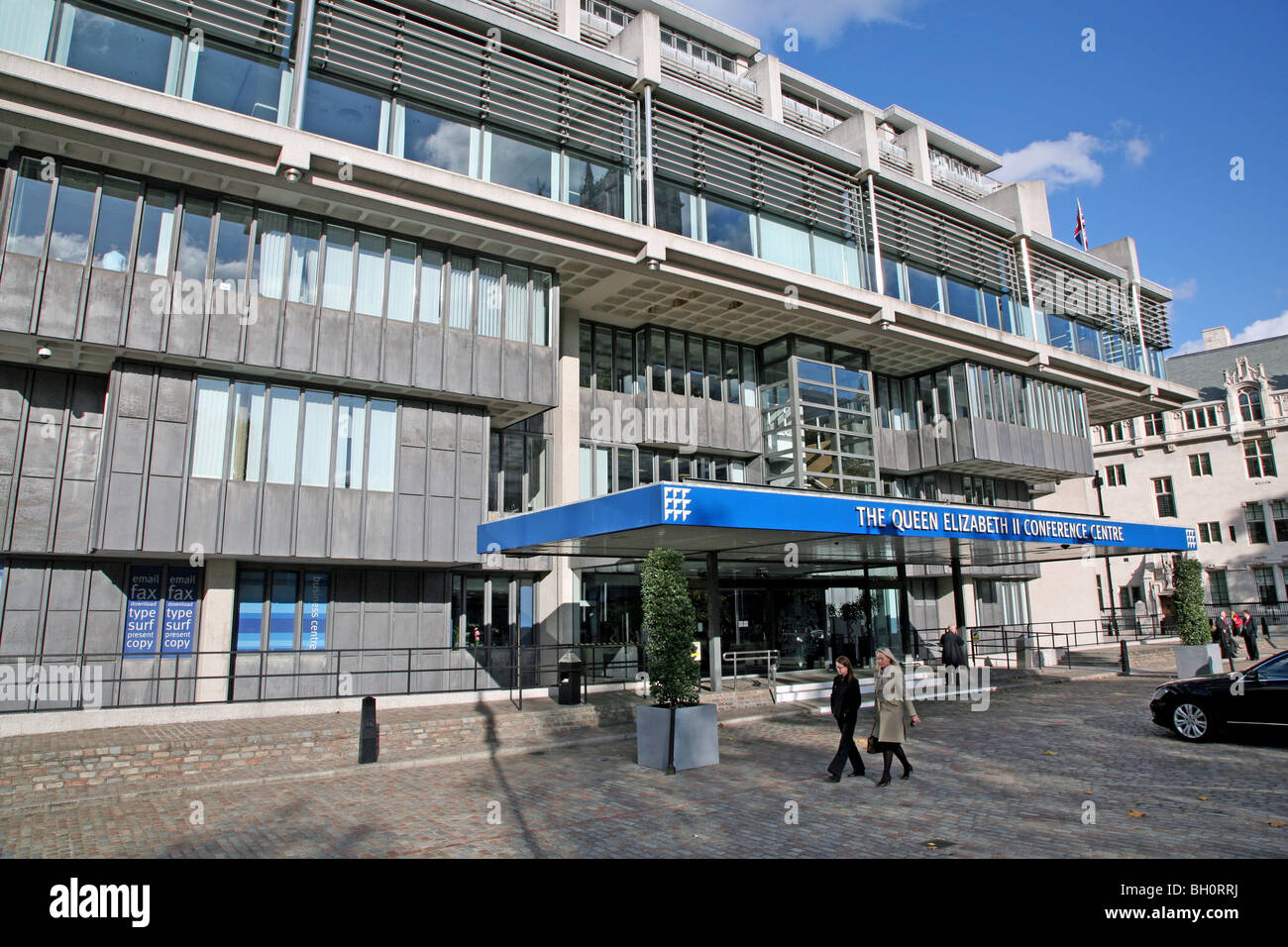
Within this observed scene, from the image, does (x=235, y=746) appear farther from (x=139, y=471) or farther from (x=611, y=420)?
(x=611, y=420)

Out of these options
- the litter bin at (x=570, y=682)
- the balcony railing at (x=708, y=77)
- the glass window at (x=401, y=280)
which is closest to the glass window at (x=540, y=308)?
the glass window at (x=401, y=280)

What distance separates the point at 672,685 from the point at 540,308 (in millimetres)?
12667

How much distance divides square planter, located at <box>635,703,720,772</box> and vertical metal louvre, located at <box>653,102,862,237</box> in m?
16.8

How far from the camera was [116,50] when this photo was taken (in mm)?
16625

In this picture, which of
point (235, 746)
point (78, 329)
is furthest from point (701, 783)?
point (78, 329)

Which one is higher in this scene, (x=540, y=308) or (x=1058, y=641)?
(x=540, y=308)

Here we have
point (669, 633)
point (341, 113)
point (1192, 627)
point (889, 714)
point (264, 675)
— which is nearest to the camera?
point (889, 714)

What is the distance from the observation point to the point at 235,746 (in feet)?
42.9

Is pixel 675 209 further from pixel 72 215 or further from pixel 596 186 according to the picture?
pixel 72 215

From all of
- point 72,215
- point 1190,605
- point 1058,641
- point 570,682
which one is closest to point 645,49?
point 72,215

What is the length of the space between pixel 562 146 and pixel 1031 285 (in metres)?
21.9

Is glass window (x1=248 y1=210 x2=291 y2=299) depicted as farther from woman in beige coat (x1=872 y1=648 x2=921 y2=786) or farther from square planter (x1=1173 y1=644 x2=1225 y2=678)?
square planter (x1=1173 y1=644 x2=1225 y2=678)

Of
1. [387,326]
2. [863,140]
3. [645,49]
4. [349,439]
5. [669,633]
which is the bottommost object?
[669,633]

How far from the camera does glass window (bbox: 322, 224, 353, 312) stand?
1886 cm
